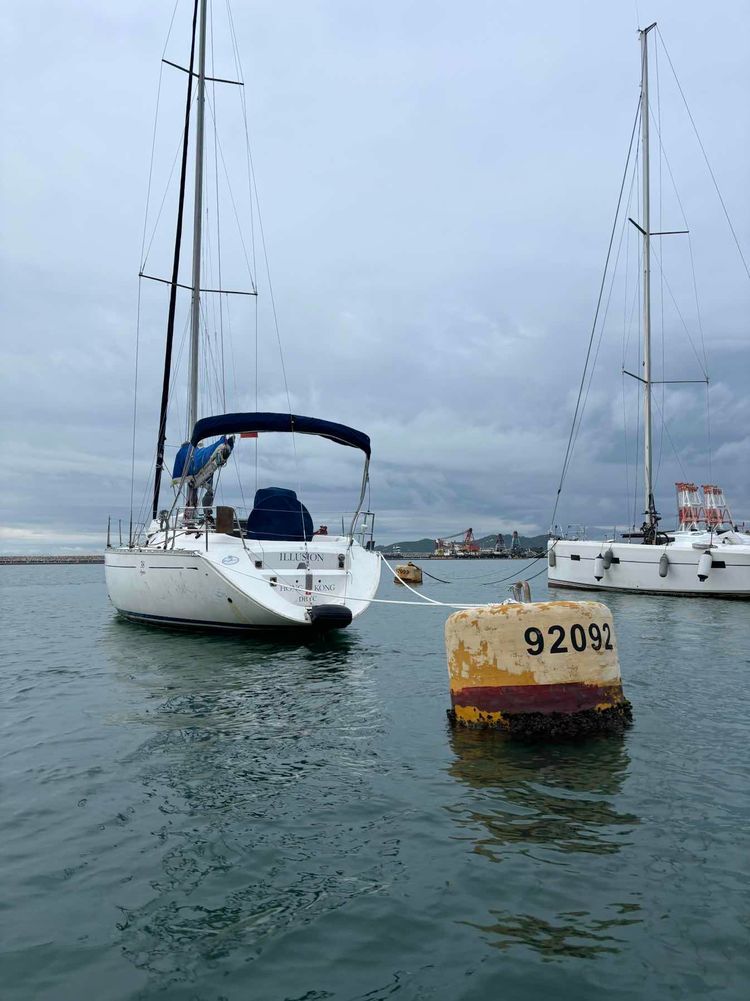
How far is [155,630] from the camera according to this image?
17.4m

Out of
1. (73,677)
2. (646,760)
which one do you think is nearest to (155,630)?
(73,677)

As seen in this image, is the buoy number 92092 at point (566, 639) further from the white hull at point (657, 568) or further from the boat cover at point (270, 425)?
the white hull at point (657, 568)

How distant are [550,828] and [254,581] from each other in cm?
946

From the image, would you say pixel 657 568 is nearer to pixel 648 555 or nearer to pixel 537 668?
pixel 648 555

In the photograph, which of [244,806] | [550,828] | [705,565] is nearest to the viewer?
[550,828]

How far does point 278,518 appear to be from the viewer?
53.4ft

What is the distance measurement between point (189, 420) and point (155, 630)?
6764 mm

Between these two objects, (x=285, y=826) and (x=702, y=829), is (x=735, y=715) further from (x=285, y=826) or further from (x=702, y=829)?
(x=285, y=826)

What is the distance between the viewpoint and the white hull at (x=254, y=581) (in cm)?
1373

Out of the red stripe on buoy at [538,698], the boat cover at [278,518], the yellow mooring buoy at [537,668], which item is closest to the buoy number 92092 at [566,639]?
the yellow mooring buoy at [537,668]

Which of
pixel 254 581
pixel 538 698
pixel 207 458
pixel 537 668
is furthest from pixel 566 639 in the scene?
pixel 207 458

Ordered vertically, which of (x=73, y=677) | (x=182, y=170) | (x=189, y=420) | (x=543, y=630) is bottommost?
(x=73, y=677)

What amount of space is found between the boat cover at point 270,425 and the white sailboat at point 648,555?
1779 centimetres

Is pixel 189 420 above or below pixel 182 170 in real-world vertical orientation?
below
